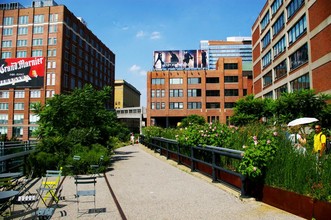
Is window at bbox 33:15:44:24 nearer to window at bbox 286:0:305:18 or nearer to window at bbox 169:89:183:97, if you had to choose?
window at bbox 169:89:183:97

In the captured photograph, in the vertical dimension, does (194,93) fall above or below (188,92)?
below

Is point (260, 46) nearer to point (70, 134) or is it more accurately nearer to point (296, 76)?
point (296, 76)

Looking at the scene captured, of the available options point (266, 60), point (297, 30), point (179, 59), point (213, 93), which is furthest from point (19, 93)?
point (297, 30)

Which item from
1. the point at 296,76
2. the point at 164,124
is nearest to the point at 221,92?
the point at 164,124

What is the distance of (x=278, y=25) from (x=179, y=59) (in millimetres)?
41205

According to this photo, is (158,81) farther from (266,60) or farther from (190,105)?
(266,60)

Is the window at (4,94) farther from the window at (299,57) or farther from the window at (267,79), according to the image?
the window at (299,57)

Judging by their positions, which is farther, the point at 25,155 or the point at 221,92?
the point at 221,92

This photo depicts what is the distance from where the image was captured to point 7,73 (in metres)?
71.9

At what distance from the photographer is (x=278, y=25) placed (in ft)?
140

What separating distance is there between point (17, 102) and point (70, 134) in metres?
66.1

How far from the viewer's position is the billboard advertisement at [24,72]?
234 ft

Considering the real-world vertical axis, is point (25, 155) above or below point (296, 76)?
below

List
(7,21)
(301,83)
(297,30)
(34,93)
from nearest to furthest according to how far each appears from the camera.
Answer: (301,83) → (297,30) → (34,93) → (7,21)
